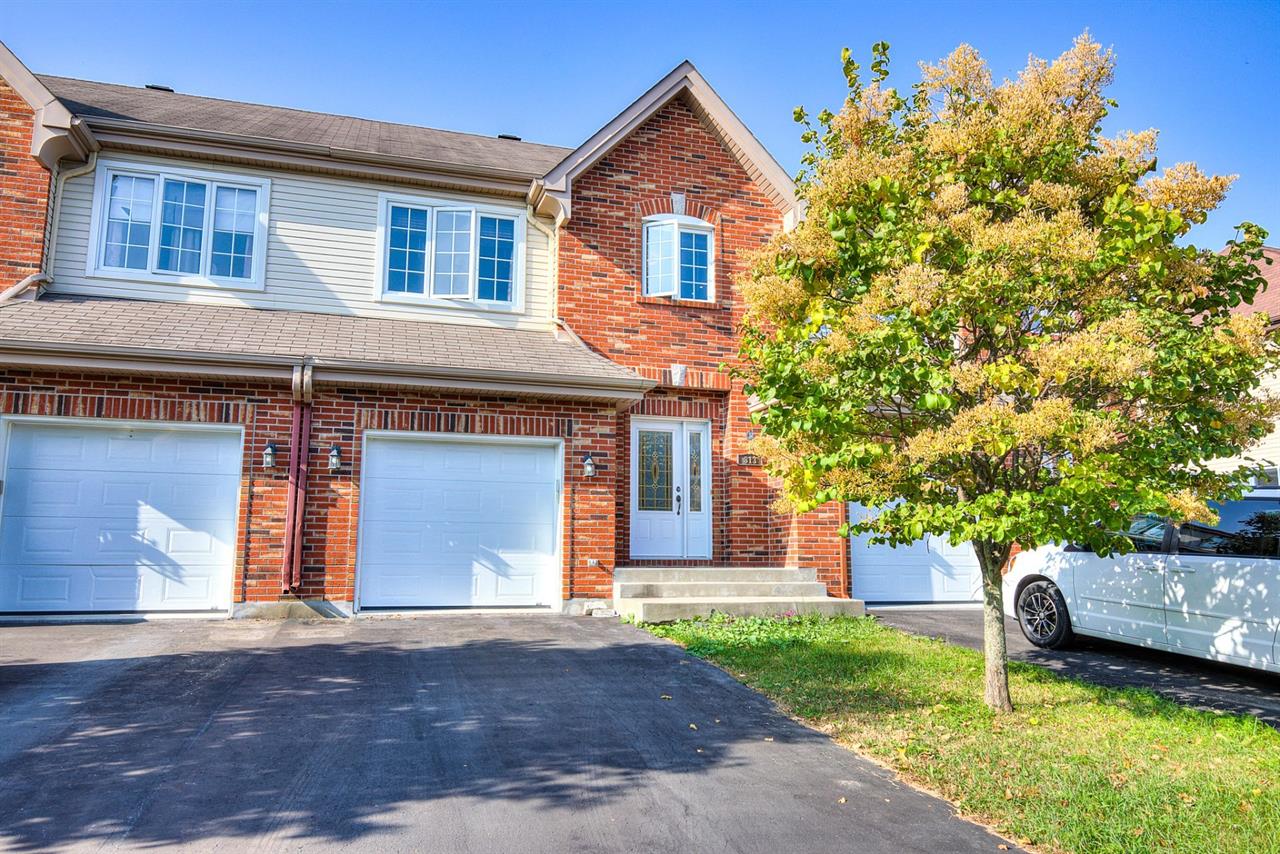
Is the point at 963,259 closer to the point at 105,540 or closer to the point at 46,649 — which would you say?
the point at 46,649

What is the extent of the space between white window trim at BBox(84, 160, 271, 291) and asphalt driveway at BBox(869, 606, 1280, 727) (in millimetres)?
9329

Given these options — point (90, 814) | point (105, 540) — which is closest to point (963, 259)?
point (90, 814)

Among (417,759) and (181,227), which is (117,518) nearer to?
(181,227)

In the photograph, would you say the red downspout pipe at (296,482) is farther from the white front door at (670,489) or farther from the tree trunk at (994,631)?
the tree trunk at (994,631)

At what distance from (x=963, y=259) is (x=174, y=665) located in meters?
6.80

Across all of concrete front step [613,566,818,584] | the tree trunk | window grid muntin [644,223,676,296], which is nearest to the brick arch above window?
window grid muntin [644,223,676,296]

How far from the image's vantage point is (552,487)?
10.4m

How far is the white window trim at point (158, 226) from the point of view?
405 inches

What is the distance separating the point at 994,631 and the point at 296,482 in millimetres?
7387

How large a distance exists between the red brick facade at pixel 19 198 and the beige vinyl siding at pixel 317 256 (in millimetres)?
403

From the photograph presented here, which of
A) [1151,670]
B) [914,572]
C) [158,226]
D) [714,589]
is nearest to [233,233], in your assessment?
[158,226]

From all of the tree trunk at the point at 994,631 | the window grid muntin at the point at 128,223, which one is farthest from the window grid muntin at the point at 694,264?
the window grid muntin at the point at 128,223

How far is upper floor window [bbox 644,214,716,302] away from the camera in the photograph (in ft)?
38.7

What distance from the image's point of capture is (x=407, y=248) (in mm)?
11336
